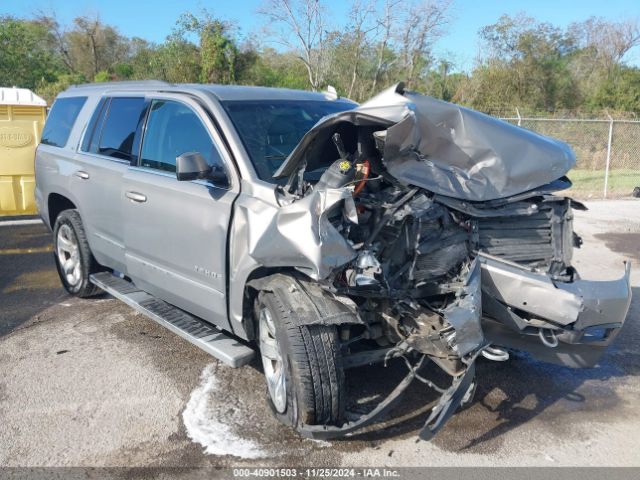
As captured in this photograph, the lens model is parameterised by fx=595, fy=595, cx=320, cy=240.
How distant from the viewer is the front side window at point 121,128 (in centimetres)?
495

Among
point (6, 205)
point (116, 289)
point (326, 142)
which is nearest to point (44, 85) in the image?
point (6, 205)

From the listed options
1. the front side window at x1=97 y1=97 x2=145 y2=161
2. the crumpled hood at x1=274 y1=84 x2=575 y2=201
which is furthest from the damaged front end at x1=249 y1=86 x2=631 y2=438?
the front side window at x1=97 y1=97 x2=145 y2=161

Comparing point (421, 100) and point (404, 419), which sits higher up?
point (421, 100)

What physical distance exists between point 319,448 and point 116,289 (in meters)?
2.63

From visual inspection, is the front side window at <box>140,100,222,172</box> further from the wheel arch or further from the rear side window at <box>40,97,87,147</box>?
the wheel arch

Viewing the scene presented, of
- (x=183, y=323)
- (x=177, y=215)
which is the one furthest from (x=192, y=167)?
(x=183, y=323)

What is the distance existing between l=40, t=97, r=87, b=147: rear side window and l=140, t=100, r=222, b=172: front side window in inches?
64.0

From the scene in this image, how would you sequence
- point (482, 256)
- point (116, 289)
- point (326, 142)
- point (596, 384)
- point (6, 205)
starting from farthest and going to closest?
point (6, 205) → point (116, 289) → point (596, 384) → point (326, 142) → point (482, 256)

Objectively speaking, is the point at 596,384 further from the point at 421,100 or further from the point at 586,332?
the point at 421,100

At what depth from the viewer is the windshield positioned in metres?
4.03

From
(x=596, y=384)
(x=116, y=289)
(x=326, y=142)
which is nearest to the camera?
(x=326, y=142)

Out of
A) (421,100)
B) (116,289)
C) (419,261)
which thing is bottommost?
(116,289)

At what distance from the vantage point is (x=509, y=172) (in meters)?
3.53

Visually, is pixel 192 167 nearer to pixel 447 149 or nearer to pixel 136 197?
pixel 136 197
